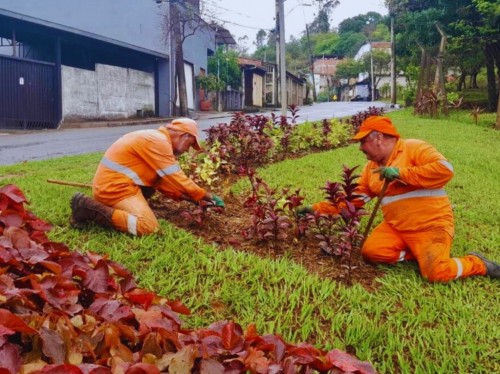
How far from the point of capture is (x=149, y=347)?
146cm

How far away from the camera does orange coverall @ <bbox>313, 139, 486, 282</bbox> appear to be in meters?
3.74

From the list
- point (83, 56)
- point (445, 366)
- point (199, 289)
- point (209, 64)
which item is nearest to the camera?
point (445, 366)

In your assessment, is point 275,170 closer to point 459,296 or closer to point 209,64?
point 459,296

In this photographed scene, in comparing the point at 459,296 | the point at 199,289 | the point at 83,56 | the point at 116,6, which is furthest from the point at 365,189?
the point at 116,6

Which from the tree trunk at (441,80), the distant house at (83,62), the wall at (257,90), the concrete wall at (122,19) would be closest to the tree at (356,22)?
the wall at (257,90)

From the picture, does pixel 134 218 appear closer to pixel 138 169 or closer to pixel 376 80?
pixel 138 169

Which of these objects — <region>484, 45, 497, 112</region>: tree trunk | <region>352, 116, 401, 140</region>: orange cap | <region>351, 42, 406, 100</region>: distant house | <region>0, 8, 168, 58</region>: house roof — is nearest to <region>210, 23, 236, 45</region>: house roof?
<region>0, 8, 168, 58</region>: house roof

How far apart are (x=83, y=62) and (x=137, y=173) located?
19142 mm

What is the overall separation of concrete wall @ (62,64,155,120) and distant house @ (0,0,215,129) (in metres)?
0.04

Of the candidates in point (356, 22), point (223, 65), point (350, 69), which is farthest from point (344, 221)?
point (356, 22)

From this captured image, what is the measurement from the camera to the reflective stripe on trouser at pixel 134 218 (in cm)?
427

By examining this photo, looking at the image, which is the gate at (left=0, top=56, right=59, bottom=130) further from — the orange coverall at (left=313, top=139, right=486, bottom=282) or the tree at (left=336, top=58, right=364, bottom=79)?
the tree at (left=336, top=58, right=364, bottom=79)

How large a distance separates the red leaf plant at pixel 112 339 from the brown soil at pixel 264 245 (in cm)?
208

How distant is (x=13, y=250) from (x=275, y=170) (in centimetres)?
544
